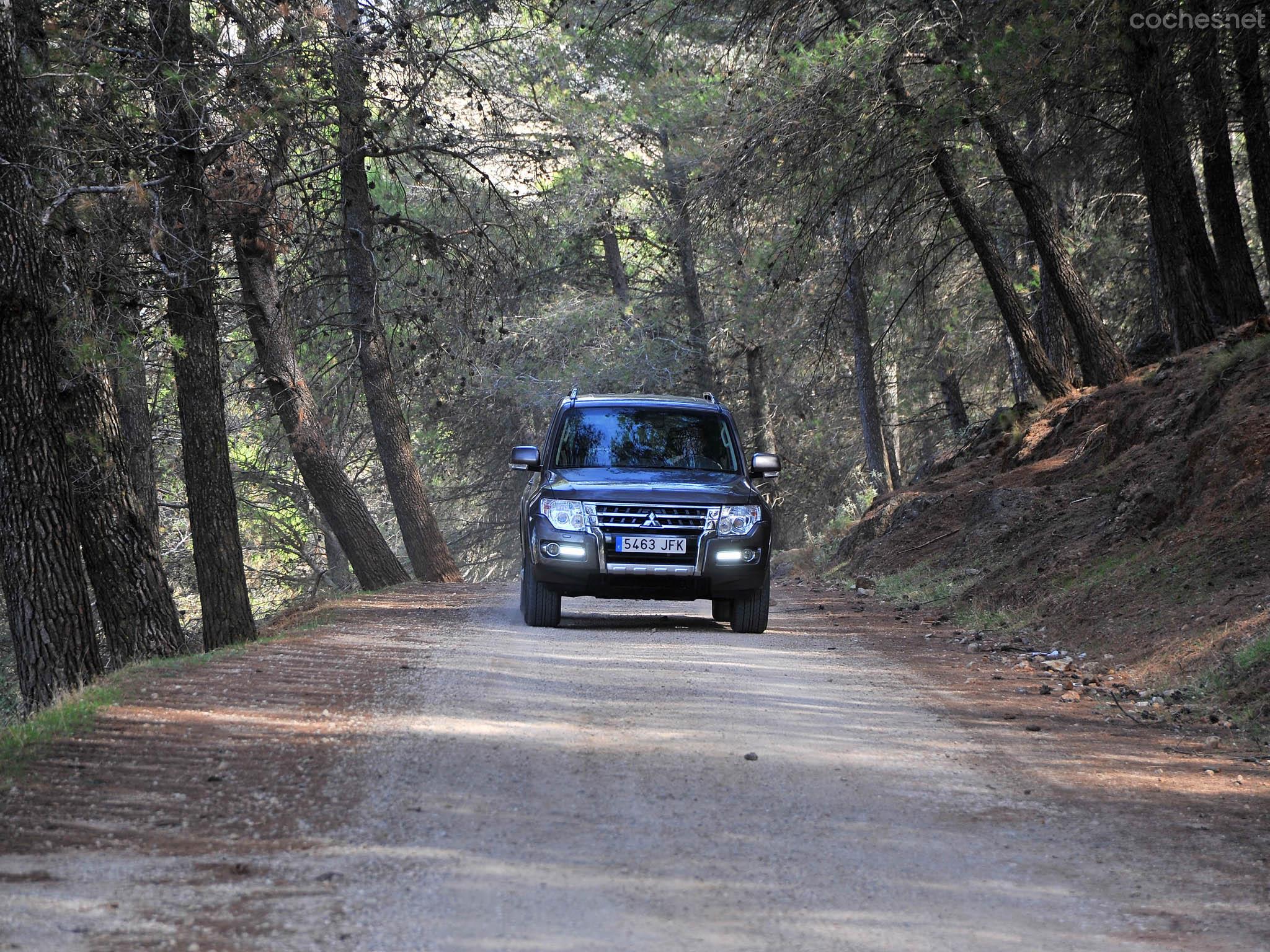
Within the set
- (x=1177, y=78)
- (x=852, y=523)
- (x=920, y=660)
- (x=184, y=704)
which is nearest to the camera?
(x=184, y=704)

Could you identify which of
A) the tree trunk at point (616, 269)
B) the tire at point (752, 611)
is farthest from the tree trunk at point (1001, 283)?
the tree trunk at point (616, 269)

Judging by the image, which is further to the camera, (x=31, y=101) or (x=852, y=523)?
(x=852, y=523)

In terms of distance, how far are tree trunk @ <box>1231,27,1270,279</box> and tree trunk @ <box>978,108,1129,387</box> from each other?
94.1 inches

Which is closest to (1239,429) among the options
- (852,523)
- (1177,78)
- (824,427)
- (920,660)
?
(920,660)

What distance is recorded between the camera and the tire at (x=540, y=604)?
41.0 ft

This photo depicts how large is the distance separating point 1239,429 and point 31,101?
1097 cm

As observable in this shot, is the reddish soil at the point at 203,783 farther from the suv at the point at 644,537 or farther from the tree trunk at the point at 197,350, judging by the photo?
the tree trunk at the point at 197,350

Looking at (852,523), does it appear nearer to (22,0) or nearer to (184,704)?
(22,0)

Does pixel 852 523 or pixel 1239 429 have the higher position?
pixel 1239 429

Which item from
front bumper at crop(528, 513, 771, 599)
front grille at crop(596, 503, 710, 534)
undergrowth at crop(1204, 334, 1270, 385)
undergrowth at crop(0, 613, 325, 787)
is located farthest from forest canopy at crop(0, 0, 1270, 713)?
front grille at crop(596, 503, 710, 534)

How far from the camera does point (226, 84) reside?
12.5 metres

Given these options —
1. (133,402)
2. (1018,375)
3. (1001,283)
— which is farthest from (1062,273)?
(133,402)

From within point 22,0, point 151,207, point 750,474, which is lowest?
point 750,474

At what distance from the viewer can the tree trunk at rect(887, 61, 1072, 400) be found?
770 inches
